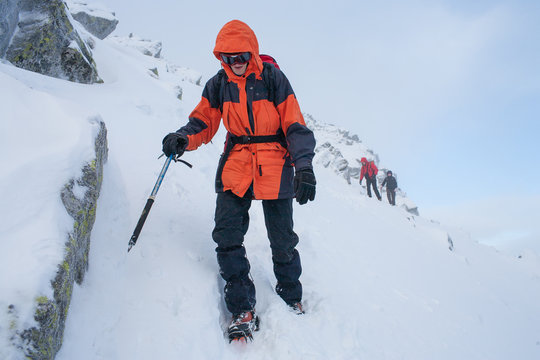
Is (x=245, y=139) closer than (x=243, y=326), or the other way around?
(x=243, y=326)

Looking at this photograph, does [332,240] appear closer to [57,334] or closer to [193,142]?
[193,142]

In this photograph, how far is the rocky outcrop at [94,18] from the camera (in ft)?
67.7

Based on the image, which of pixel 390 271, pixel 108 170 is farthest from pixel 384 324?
pixel 108 170

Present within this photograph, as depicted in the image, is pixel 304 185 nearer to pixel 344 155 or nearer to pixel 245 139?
pixel 245 139

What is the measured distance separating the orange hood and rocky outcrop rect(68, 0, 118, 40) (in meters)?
23.2

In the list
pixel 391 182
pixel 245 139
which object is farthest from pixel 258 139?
pixel 391 182

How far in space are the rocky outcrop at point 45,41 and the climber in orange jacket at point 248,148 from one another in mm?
4927

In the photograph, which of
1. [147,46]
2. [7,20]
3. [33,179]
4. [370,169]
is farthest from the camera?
[147,46]

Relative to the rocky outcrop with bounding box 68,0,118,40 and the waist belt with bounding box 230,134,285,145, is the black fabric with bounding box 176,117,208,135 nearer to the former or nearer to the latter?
the waist belt with bounding box 230,134,285,145

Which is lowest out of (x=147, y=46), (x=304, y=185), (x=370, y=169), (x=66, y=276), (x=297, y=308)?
(x=370, y=169)

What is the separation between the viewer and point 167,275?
2777mm

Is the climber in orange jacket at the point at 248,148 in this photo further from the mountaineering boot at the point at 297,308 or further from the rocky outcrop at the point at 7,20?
the rocky outcrop at the point at 7,20

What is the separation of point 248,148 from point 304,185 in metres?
0.71

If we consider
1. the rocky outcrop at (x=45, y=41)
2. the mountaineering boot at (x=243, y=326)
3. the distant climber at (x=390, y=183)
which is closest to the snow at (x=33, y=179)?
the mountaineering boot at (x=243, y=326)
